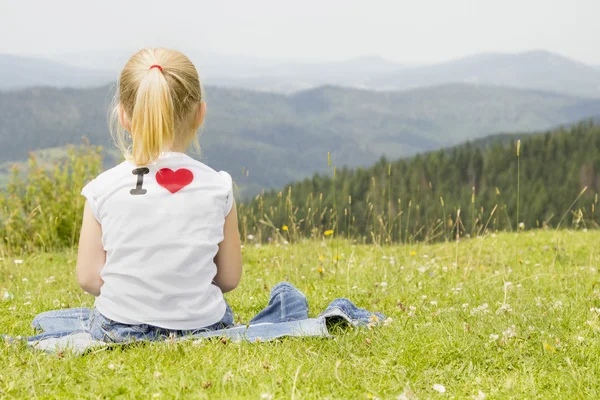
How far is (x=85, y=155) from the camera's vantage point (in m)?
18.7

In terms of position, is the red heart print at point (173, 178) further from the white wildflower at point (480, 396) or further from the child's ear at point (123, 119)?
the white wildflower at point (480, 396)

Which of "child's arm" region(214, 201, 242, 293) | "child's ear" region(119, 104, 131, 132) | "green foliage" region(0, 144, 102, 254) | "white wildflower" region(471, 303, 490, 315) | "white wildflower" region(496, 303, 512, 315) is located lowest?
"green foliage" region(0, 144, 102, 254)

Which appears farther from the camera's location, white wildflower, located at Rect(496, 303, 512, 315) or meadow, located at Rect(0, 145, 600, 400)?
white wildflower, located at Rect(496, 303, 512, 315)

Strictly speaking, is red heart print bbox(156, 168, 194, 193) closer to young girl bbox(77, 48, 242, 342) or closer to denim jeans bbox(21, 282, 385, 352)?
young girl bbox(77, 48, 242, 342)

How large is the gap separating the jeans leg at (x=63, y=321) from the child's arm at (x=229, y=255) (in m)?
1.24

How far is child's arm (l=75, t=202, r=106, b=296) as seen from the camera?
388 cm

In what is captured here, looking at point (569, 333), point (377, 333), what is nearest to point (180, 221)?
point (377, 333)

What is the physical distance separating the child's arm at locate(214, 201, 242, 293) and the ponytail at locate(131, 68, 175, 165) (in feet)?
2.21

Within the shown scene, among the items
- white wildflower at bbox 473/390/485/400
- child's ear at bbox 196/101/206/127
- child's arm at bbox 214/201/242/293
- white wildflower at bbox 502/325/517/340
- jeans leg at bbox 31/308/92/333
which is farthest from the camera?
jeans leg at bbox 31/308/92/333

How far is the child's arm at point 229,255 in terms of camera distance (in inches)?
159

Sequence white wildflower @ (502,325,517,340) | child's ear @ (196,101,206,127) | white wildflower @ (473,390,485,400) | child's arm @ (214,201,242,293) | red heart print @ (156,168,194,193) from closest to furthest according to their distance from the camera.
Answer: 1. white wildflower @ (473,390,485,400)
2. red heart print @ (156,168,194,193)
3. child's ear @ (196,101,206,127)
4. child's arm @ (214,201,242,293)
5. white wildflower @ (502,325,517,340)

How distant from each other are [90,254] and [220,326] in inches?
40.0


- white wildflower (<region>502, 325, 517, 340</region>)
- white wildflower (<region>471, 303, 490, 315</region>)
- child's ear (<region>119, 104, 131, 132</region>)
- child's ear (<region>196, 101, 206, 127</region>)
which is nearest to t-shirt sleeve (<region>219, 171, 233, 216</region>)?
A: child's ear (<region>196, 101, 206, 127</region>)

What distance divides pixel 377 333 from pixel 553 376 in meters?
1.17
